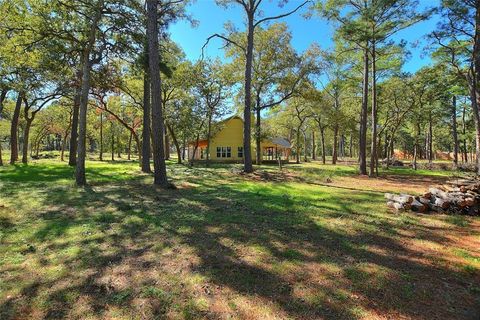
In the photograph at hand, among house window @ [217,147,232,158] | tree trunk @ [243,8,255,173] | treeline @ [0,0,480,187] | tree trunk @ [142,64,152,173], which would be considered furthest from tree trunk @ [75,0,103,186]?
house window @ [217,147,232,158]

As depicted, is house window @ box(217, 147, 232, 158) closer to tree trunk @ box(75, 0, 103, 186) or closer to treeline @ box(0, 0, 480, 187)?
treeline @ box(0, 0, 480, 187)

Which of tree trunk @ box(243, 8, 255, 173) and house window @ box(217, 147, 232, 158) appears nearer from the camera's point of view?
tree trunk @ box(243, 8, 255, 173)

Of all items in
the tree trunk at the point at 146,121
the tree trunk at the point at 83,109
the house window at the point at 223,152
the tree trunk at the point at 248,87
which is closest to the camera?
the tree trunk at the point at 83,109

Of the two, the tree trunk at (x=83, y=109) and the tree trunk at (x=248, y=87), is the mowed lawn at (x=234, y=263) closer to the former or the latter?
the tree trunk at (x=83, y=109)

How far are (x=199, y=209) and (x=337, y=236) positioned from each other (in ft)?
12.1

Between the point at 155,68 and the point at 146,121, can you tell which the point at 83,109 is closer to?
the point at 155,68

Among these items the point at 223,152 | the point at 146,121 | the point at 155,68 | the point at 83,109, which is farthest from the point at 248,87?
the point at 223,152

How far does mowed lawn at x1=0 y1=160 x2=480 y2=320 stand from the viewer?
11.6 ft

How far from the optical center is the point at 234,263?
461 cm

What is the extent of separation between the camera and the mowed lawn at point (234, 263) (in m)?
3.52

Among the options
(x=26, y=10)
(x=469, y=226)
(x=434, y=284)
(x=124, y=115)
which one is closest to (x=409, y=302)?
(x=434, y=284)

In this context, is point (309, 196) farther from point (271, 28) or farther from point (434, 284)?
point (271, 28)

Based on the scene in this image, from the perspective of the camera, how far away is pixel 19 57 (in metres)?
14.3

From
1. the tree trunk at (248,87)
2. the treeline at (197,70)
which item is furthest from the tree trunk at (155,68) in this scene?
the tree trunk at (248,87)
